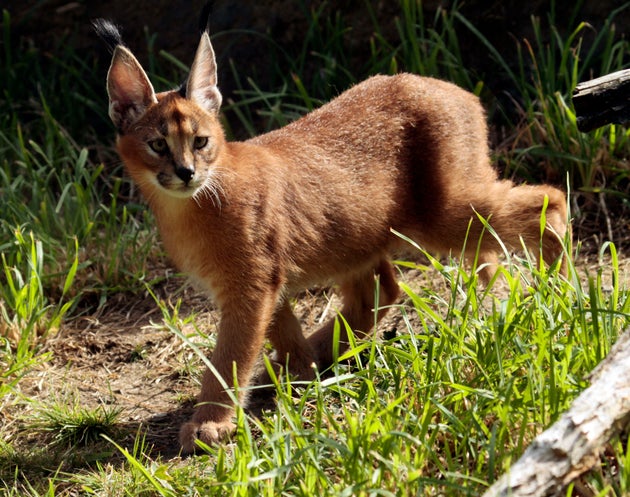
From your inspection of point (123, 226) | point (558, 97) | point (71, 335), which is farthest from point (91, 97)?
point (558, 97)

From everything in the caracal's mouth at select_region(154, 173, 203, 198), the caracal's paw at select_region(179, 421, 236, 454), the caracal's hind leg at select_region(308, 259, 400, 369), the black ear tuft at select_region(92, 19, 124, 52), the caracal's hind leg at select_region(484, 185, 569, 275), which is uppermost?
the black ear tuft at select_region(92, 19, 124, 52)

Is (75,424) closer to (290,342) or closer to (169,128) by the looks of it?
(290,342)

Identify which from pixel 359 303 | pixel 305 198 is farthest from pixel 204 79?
pixel 359 303

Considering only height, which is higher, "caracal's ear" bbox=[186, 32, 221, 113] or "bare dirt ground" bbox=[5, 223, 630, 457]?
"caracal's ear" bbox=[186, 32, 221, 113]

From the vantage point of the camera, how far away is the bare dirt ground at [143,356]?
456cm

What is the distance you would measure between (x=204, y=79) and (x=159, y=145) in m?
0.46

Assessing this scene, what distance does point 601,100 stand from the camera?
3.39m

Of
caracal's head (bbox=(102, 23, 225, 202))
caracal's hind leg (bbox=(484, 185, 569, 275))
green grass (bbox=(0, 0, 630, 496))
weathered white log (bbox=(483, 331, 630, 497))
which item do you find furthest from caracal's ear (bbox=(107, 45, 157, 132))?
weathered white log (bbox=(483, 331, 630, 497))

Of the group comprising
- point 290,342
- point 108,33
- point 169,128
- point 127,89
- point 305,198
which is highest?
point 108,33

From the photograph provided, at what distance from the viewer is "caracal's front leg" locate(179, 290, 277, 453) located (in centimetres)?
418

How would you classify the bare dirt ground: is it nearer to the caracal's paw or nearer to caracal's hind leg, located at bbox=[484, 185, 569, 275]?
the caracal's paw

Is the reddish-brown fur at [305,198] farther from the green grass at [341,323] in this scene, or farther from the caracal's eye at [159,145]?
the green grass at [341,323]

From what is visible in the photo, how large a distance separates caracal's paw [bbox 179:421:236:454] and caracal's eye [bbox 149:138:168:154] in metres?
1.20

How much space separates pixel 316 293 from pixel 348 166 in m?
1.06
